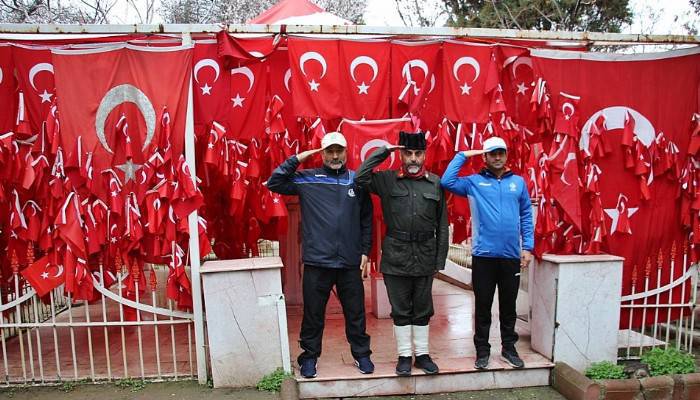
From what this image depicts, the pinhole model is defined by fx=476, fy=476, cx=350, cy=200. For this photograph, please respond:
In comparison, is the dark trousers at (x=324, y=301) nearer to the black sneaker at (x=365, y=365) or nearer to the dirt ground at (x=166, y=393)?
the black sneaker at (x=365, y=365)

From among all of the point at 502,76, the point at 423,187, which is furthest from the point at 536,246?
the point at 502,76

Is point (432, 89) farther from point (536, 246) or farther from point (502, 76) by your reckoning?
point (536, 246)

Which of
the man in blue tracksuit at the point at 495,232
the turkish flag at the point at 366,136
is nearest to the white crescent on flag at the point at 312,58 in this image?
the turkish flag at the point at 366,136

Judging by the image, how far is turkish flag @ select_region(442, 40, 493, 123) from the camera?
179 inches

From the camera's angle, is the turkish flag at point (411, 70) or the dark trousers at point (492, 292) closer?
Answer: the dark trousers at point (492, 292)

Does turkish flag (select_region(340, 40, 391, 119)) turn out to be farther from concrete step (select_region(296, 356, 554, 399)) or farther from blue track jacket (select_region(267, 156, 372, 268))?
concrete step (select_region(296, 356, 554, 399))

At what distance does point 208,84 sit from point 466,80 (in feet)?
7.89

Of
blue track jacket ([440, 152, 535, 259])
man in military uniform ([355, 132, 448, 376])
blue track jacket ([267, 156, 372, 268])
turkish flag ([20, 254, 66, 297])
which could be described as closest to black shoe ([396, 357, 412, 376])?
man in military uniform ([355, 132, 448, 376])

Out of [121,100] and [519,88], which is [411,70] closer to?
[519,88]

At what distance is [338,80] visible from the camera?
14.5 feet

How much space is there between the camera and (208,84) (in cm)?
430

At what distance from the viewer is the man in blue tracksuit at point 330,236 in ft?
13.2

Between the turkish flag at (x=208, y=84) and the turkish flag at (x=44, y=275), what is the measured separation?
5.73ft

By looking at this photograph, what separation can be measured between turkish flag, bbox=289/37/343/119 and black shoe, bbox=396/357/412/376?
2.26 meters
